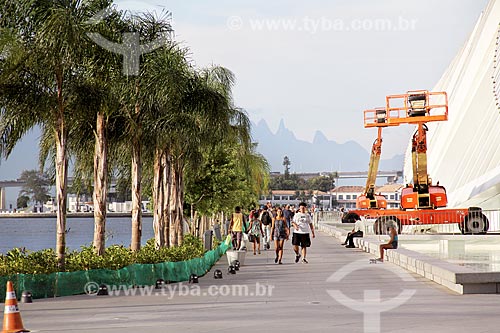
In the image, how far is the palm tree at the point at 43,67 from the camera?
55.4 feet

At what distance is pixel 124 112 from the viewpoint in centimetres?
2144

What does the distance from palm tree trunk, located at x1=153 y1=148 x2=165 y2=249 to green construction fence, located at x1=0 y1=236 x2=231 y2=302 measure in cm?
537

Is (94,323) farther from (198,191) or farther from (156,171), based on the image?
(198,191)

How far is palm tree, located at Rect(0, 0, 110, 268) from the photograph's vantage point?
665 inches

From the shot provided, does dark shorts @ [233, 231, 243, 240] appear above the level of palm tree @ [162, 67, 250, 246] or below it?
below

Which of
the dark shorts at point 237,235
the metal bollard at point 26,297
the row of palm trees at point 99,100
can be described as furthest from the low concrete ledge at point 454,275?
the metal bollard at point 26,297

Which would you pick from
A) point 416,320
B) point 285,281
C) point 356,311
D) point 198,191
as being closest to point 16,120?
point 285,281

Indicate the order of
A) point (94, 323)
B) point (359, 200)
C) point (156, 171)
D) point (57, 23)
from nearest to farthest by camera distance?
1. point (94, 323)
2. point (57, 23)
3. point (156, 171)
4. point (359, 200)

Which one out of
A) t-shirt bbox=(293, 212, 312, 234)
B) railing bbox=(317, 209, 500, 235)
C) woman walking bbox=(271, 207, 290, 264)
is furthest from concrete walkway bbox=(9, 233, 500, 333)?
railing bbox=(317, 209, 500, 235)

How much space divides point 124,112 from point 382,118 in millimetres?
21191

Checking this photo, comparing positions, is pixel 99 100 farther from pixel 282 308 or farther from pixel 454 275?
pixel 454 275

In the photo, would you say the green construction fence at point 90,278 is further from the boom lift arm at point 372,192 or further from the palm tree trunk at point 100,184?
the boom lift arm at point 372,192

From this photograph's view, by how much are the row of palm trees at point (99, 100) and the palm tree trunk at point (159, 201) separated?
34 millimetres

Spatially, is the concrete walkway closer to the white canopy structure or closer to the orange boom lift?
the orange boom lift
